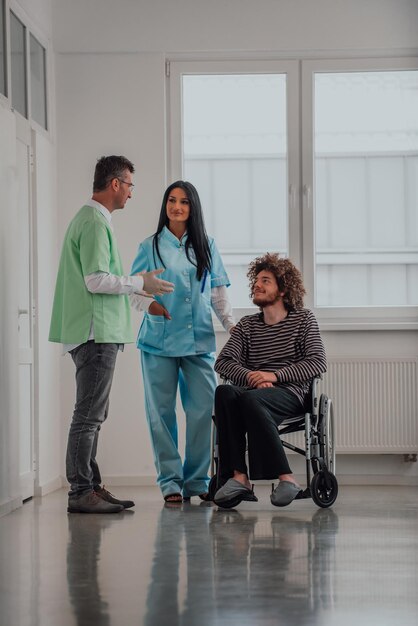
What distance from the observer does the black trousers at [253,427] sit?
4148 mm

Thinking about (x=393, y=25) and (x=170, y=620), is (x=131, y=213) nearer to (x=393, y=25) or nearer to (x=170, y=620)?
(x=393, y=25)

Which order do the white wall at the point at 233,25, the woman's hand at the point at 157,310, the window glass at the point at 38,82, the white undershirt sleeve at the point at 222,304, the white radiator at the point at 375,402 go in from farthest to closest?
the white wall at the point at 233,25 → the white radiator at the point at 375,402 → the window glass at the point at 38,82 → the white undershirt sleeve at the point at 222,304 → the woman's hand at the point at 157,310

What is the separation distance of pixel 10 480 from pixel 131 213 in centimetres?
171

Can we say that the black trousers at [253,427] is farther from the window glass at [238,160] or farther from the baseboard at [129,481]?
the window glass at [238,160]

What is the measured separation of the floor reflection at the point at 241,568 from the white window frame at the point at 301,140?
1.53 m

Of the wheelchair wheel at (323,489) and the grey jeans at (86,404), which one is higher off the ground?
the grey jeans at (86,404)

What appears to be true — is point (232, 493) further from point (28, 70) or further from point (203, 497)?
point (28, 70)

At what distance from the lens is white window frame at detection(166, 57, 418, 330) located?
5.43 m

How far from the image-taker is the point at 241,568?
2.96 m

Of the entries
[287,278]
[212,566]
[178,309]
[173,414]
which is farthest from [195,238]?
[212,566]

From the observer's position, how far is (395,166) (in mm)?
5500

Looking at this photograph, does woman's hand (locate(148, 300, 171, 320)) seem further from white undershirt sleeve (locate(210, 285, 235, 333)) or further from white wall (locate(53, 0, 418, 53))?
white wall (locate(53, 0, 418, 53))

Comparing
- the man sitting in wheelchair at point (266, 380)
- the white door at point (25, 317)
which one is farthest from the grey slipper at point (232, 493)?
the white door at point (25, 317)

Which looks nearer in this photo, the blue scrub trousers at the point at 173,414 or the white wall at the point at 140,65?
the blue scrub trousers at the point at 173,414
